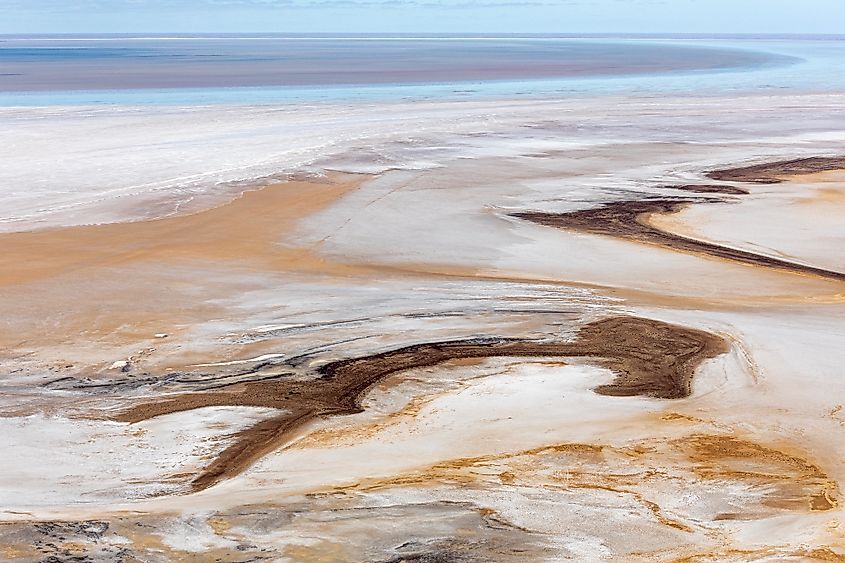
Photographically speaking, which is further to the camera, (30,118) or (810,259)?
(30,118)

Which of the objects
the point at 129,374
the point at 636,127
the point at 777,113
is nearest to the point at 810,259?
the point at 129,374

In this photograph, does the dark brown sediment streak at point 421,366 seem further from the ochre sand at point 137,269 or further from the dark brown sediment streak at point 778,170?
the dark brown sediment streak at point 778,170

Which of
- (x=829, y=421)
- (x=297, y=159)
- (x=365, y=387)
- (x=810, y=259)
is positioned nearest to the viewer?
(x=829, y=421)

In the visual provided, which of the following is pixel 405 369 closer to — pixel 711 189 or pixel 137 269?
pixel 137 269

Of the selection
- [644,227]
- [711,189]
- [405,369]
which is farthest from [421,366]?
[711,189]

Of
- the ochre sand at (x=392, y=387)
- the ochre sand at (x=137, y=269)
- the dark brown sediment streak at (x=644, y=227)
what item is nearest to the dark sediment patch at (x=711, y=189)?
the dark brown sediment streak at (x=644, y=227)

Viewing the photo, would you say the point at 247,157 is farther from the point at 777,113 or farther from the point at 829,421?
the point at 777,113

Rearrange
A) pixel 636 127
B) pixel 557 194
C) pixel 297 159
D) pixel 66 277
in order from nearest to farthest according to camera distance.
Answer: pixel 66 277 → pixel 557 194 → pixel 297 159 → pixel 636 127
